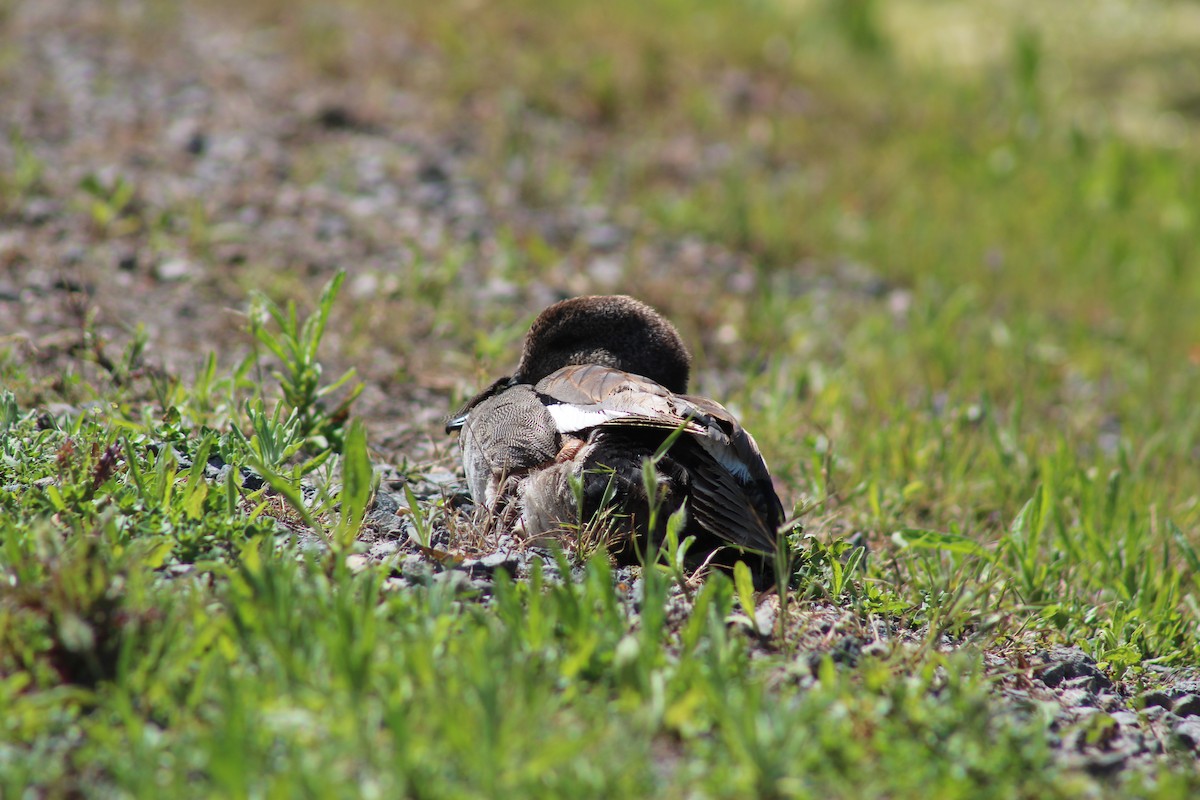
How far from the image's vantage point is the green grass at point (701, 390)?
232cm

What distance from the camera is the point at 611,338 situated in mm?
4250

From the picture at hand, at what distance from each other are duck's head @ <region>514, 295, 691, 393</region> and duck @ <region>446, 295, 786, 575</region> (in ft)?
1.20

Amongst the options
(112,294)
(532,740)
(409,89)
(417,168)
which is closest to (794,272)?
(417,168)

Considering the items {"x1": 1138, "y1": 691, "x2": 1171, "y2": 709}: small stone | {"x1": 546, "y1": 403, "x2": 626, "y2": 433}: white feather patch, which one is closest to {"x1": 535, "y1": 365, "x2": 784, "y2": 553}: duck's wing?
{"x1": 546, "y1": 403, "x2": 626, "y2": 433}: white feather patch

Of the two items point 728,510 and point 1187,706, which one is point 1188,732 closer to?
point 1187,706

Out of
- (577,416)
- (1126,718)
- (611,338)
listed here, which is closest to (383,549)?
(577,416)

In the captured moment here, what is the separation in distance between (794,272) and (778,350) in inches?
50.8

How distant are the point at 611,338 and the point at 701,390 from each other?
51.3 inches

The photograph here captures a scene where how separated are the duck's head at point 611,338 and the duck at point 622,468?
1.20ft

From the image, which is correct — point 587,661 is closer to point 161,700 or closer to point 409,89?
point 161,700

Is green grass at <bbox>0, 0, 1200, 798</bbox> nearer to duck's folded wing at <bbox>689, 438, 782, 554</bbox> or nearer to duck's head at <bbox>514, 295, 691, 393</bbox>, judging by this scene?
duck's folded wing at <bbox>689, 438, 782, 554</bbox>

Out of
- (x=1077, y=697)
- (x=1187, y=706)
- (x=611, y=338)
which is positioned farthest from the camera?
(x=611, y=338)

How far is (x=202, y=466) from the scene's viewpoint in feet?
10.4

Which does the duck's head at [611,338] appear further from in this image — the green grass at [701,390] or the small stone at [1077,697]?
the small stone at [1077,697]
